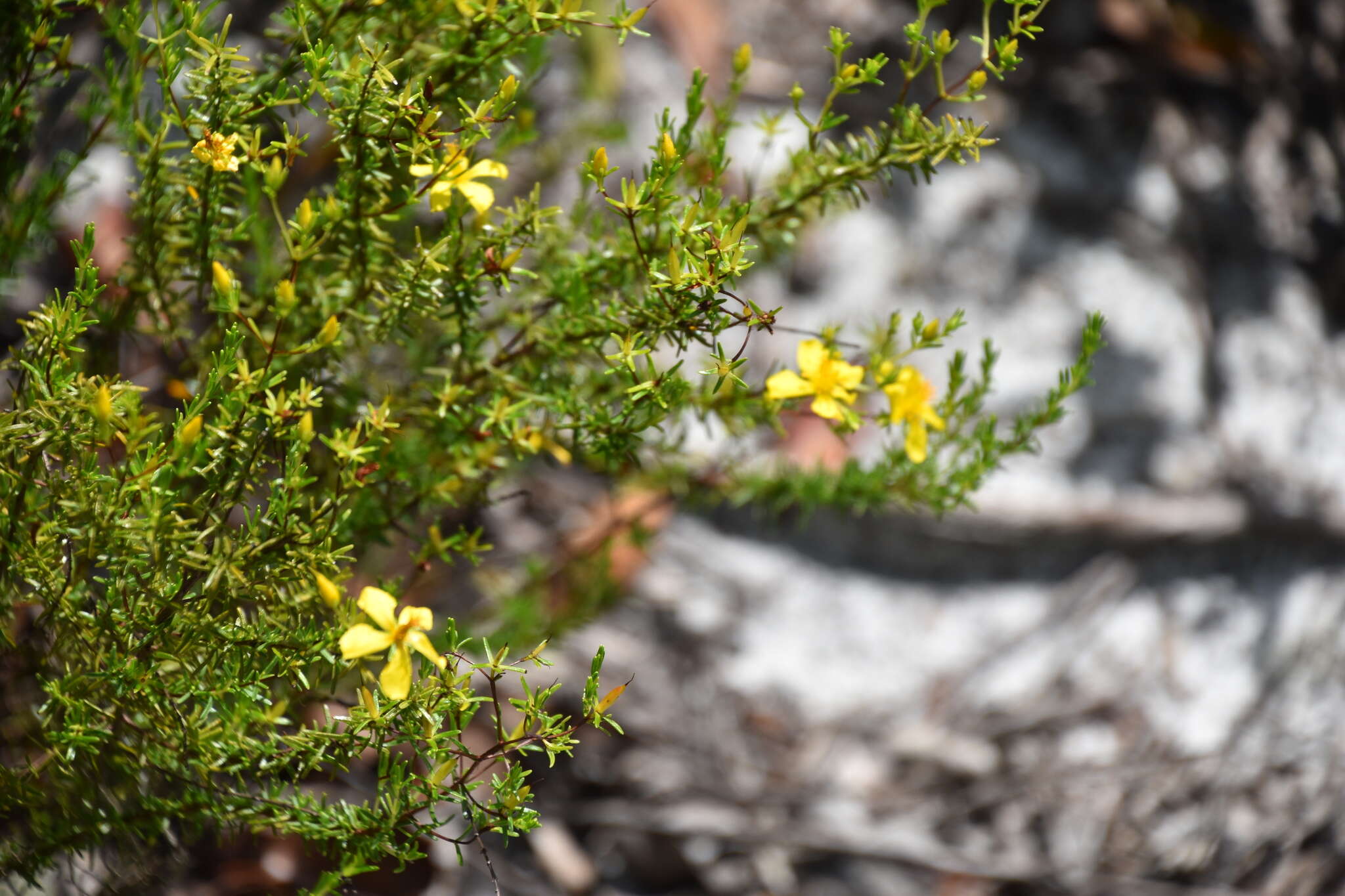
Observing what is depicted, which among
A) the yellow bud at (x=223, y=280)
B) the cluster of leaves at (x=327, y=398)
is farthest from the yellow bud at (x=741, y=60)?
the yellow bud at (x=223, y=280)

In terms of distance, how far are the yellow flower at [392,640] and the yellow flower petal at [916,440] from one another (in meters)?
0.57

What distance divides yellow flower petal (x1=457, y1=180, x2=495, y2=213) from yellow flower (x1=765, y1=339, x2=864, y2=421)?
33 cm

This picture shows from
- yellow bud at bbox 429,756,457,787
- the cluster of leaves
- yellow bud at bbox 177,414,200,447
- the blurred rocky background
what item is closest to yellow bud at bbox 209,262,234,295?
the cluster of leaves

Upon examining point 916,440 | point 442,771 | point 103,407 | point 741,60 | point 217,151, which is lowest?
point 442,771

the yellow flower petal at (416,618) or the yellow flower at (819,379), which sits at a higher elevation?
the yellow flower at (819,379)

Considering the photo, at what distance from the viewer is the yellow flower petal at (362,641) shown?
0.72 m

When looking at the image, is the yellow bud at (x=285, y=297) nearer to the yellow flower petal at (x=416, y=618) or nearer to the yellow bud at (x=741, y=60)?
the yellow flower petal at (x=416, y=618)

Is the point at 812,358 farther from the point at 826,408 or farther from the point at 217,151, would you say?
the point at 217,151

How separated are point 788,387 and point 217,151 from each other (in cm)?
56

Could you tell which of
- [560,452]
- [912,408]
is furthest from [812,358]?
[560,452]

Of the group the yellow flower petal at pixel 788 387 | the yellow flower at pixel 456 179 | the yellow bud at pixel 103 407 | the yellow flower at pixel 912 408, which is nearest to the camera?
the yellow bud at pixel 103 407

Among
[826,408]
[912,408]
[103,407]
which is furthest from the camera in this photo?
[912,408]

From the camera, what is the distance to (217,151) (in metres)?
0.79

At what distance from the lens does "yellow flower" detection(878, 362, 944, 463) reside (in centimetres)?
103
